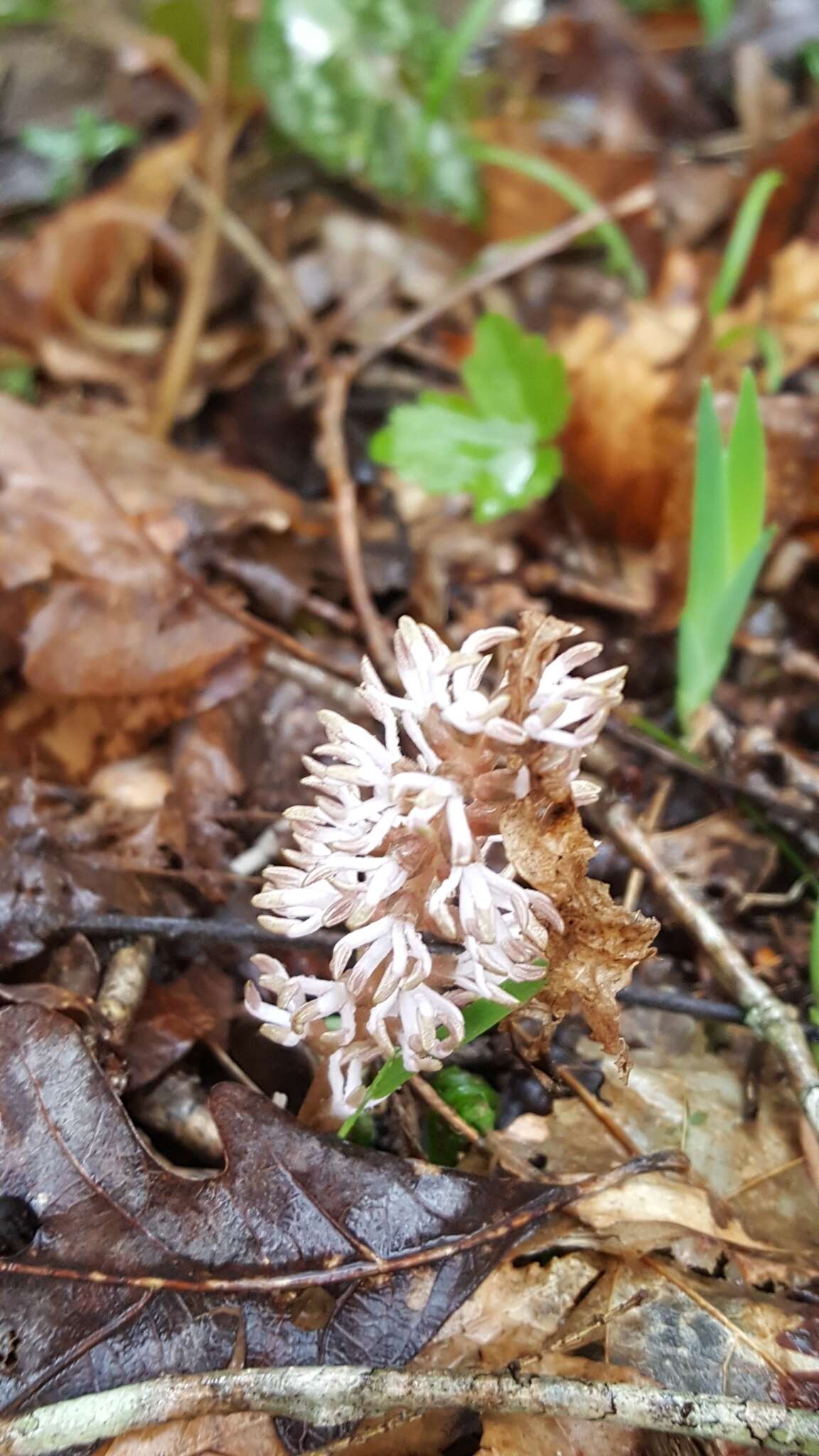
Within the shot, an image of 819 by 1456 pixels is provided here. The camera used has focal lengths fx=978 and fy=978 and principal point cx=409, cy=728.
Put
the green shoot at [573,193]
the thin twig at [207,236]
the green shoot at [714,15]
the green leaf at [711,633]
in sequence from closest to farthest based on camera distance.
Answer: the green leaf at [711,633] → the thin twig at [207,236] → the green shoot at [573,193] → the green shoot at [714,15]

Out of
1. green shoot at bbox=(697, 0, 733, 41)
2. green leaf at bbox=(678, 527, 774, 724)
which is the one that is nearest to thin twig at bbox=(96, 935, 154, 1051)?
green leaf at bbox=(678, 527, 774, 724)

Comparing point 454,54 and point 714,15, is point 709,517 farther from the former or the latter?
point 714,15

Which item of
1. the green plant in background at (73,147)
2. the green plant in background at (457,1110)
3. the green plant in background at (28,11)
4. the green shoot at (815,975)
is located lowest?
the green shoot at (815,975)

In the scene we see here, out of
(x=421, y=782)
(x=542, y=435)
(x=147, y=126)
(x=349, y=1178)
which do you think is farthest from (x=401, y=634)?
(x=147, y=126)

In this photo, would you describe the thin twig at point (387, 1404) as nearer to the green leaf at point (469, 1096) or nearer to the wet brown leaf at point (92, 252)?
the green leaf at point (469, 1096)

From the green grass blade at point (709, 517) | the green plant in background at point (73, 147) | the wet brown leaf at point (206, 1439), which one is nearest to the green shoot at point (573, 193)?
the green plant in background at point (73, 147)

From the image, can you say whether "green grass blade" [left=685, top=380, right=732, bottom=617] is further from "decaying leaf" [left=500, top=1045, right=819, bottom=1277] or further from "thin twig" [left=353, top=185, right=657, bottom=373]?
"thin twig" [left=353, top=185, right=657, bottom=373]
